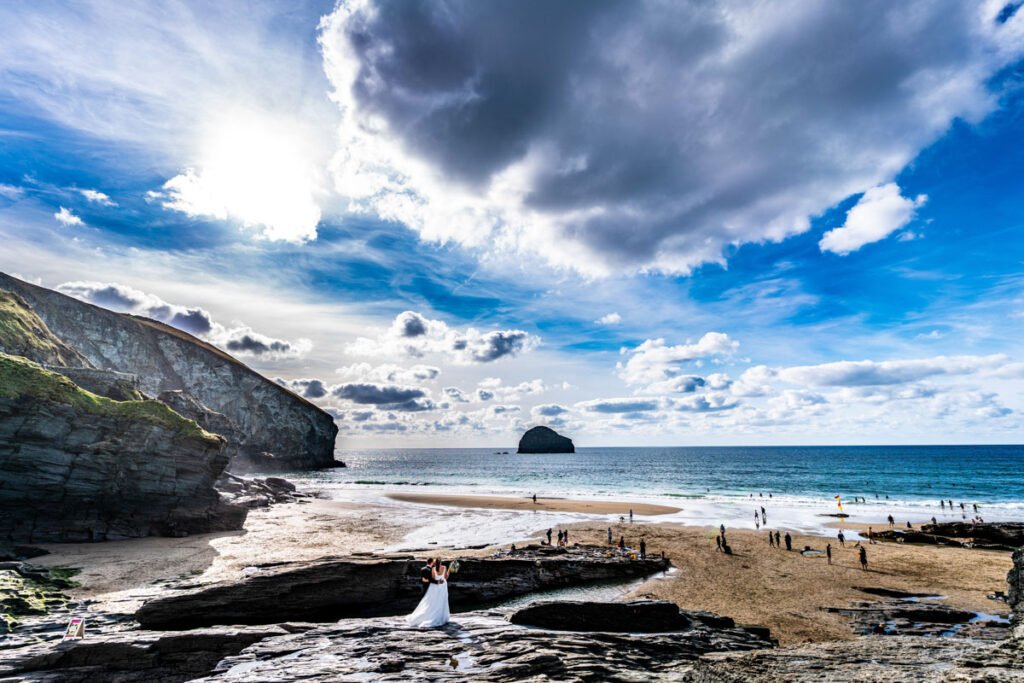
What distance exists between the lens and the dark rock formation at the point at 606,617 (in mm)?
12672

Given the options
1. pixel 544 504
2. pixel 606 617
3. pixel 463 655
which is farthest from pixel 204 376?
pixel 463 655

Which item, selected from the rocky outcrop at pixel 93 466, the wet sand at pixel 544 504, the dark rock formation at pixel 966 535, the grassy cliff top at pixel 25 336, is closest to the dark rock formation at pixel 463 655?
the rocky outcrop at pixel 93 466

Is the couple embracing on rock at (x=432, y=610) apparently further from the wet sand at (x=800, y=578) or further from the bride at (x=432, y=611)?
the wet sand at (x=800, y=578)

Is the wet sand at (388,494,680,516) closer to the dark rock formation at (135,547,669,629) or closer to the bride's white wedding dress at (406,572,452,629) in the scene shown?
the dark rock formation at (135,547,669,629)

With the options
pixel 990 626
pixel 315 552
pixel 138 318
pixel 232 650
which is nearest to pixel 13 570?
pixel 315 552

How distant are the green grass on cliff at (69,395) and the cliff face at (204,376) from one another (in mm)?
56707

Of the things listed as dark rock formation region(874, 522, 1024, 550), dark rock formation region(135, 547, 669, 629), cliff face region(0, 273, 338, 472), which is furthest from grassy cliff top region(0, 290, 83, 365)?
dark rock formation region(874, 522, 1024, 550)

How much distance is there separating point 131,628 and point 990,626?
32.8 metres

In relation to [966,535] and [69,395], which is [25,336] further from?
[966,535]

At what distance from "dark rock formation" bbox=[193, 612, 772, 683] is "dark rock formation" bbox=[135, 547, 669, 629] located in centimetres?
673

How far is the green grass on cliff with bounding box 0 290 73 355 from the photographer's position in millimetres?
42812

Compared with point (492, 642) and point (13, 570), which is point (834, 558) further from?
point (13, 570)

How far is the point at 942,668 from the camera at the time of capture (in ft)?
22.4

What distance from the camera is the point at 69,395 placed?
108 feet
